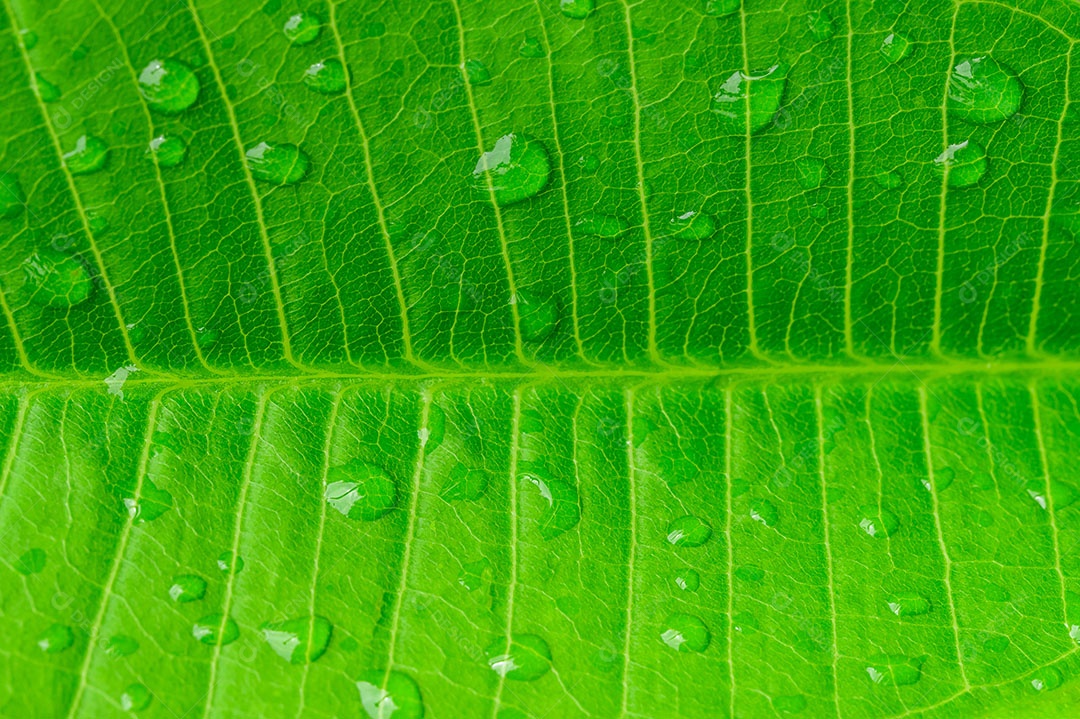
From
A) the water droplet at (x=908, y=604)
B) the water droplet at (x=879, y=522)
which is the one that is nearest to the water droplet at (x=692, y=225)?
the water droplet at (x=879, y=522)

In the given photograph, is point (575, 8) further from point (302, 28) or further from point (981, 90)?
point (981, 90)

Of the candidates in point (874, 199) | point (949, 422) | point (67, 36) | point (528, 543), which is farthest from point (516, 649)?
point (67, 36)

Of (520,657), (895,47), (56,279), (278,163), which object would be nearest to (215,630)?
(520,657)

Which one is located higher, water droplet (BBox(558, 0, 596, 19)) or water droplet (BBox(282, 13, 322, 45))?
water droplet (BBox(282, 13, 322, 45))

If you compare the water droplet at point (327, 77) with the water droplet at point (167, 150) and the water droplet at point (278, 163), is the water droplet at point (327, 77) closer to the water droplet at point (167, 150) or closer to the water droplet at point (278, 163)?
the water droplet at point (278, 163)

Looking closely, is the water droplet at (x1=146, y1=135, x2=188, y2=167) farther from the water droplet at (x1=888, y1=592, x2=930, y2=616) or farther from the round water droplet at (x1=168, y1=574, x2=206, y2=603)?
the water droplet at (x1=888, y1=592, x2=930, y2=616)

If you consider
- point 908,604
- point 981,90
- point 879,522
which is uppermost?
point 981,90

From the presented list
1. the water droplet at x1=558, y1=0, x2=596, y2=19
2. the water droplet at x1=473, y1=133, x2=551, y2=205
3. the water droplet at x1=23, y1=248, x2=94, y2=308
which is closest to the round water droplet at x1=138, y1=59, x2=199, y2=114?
the water droplet at x1=23, y1=248, x2=94, y2=308
